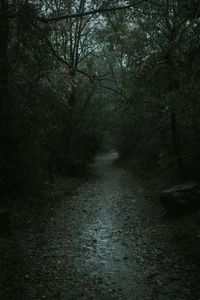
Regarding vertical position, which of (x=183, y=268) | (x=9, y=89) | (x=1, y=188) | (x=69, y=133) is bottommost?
(x=183, y=268)

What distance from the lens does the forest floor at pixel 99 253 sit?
242 inches

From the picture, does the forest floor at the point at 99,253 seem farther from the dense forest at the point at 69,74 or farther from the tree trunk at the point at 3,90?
the dense forest at the point at 69,74

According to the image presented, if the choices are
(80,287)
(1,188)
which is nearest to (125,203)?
(1,188)

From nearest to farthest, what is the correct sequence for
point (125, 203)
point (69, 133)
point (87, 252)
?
point (87, 252)
point (125, 203)
point (69, 133)

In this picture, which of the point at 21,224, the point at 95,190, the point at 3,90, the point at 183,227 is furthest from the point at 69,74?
the point at 95,190

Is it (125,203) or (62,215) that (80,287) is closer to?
(62,215)

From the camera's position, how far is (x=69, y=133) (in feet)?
71.2

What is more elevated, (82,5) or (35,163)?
(82,5)

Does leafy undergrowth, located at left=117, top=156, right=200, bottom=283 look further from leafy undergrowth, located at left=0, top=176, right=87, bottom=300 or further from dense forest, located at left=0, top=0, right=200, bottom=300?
leafy undergrowth, located at left=0, top=176, right=87, bottom=300

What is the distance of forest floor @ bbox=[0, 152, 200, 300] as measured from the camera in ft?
20.2

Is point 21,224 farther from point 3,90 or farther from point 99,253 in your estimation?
point 3,90

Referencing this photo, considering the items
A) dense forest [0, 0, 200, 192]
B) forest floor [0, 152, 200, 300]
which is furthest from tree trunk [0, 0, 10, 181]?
forest floor [0, 152, 200, 300]

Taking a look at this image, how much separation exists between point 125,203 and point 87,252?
6.13 metres

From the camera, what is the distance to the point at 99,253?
8.12 metres
